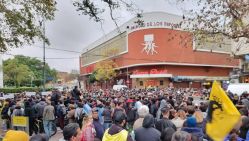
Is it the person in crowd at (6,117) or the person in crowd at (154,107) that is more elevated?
the person in crowd at (154,107)

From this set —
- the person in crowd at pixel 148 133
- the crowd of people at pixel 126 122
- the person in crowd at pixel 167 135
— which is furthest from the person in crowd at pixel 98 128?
the person in crowd at pixel 167 135

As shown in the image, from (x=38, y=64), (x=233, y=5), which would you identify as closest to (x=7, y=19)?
(x=233, y=5)

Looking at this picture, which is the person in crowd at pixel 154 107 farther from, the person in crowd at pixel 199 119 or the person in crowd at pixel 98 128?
the person in crowd at pixel 199 119

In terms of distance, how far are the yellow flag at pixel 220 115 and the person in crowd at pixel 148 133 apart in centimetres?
223

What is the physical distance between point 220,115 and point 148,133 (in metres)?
2.51

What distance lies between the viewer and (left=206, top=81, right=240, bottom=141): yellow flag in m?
4.30

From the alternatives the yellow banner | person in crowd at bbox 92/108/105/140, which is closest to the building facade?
the yellow banner

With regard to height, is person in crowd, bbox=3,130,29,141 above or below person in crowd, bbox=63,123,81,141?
above

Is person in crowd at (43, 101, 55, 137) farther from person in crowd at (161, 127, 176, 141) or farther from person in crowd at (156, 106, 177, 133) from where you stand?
person in crowd at (161, 127, 176, 141)

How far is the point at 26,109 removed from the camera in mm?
15469

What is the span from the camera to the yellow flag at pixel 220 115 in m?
4.30

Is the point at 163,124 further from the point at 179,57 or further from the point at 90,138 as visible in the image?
the point at 179,57

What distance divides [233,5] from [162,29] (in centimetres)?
5450

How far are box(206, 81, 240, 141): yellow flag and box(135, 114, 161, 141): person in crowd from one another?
2.23 m
